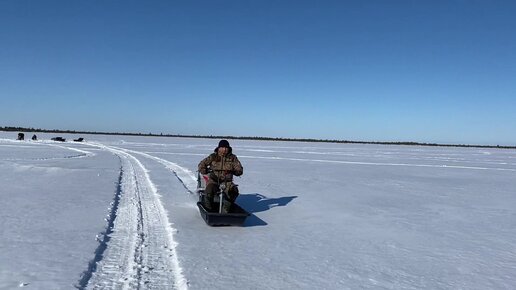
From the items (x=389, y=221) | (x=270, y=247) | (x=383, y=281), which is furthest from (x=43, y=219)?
(x=389, y=221)

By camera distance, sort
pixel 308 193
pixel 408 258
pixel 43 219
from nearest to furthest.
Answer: pixel 408 258 < pixel 43 219 < pixel 308 193

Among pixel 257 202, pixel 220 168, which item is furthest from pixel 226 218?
pixel 257 202

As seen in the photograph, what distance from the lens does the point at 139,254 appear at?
196 inches

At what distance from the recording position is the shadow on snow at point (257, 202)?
862 centimetres

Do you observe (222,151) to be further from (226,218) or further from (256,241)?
(256,241)

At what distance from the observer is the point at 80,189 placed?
10289 mm

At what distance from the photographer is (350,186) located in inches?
506

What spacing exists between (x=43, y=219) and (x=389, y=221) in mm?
5960

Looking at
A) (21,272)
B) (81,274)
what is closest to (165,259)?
(81,274)

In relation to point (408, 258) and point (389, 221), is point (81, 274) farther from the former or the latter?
point (389, 221)

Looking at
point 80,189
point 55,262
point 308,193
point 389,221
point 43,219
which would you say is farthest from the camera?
point 308,193

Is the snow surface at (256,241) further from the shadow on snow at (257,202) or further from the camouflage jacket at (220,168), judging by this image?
the camouflage jacket at (220,168)

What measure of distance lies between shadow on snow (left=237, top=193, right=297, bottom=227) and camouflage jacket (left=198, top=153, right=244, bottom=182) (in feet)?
2.97

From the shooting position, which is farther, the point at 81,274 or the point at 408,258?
the point at 408,258
